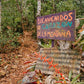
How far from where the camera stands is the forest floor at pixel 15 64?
10.5ft

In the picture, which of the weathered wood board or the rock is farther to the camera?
the rock

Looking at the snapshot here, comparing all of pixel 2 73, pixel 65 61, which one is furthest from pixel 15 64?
pixel 65 61

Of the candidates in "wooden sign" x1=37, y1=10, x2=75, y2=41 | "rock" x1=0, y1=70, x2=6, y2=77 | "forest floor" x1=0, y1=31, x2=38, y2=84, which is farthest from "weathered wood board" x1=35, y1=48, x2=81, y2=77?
"rock" x1=0, y1=70, x2=6, y2=77

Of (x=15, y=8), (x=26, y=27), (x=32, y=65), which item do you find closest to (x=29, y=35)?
(x=26, y=27)

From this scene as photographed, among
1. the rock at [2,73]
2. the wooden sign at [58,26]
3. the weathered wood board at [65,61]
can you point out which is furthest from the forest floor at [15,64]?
the wooden sign at [58,26]

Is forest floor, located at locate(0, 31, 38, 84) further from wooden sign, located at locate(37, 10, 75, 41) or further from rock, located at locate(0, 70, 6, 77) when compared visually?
wooden sign, located at locate(37, 10, 75, 41)

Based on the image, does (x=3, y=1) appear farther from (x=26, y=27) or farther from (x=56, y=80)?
(x=56, y=80)

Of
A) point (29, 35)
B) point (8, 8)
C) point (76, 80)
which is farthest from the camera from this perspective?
point (8, 8)

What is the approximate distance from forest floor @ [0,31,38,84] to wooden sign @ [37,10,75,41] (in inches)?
40.3

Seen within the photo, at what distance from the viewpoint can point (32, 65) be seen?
11.5ft

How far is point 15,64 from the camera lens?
4152 mm

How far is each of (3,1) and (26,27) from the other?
2526 millimetres

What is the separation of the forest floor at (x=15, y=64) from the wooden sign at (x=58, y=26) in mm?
1024

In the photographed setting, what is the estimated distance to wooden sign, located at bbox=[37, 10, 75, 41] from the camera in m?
2.74
